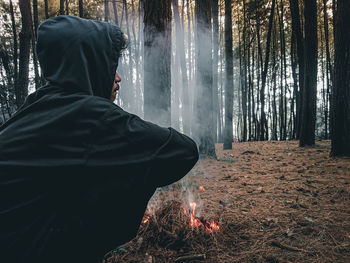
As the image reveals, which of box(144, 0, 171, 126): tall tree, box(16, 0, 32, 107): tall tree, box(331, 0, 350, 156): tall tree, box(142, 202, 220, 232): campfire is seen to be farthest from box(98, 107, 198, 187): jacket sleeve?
box(16, 0, 32, 107): tall tree

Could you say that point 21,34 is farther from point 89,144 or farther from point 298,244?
point 298,244

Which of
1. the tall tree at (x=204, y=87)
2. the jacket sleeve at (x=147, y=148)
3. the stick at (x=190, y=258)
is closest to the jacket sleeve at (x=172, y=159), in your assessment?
the jacket sleeve at (x=147, y=148)

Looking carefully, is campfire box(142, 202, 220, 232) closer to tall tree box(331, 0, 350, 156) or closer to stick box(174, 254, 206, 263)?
stick box(174, 254, 206, 263)

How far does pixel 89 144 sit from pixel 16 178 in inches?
12.3

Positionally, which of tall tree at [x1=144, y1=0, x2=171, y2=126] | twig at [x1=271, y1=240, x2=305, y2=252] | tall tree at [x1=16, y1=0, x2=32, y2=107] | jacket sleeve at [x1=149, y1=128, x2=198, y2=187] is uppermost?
tall tree at [x1=16, y1=0, x2=32, y2=107]

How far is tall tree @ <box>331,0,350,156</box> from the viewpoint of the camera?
16.7ft

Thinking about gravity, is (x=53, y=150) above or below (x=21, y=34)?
below

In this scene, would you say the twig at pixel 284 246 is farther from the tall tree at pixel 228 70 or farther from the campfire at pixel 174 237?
the tall tree at pixel 228 70

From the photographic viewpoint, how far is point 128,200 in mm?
1036

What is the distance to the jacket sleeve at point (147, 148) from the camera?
2.99 ft

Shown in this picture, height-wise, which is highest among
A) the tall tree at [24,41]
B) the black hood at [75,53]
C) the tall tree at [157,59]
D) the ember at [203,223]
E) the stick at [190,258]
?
the tall tree at [24,41]

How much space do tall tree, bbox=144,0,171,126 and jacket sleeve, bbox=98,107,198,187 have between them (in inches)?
104

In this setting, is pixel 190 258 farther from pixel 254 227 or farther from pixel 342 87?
pixel 342 87

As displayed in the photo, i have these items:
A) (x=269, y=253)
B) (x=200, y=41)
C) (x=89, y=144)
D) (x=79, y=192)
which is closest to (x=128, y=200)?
(x=79, y=192)
